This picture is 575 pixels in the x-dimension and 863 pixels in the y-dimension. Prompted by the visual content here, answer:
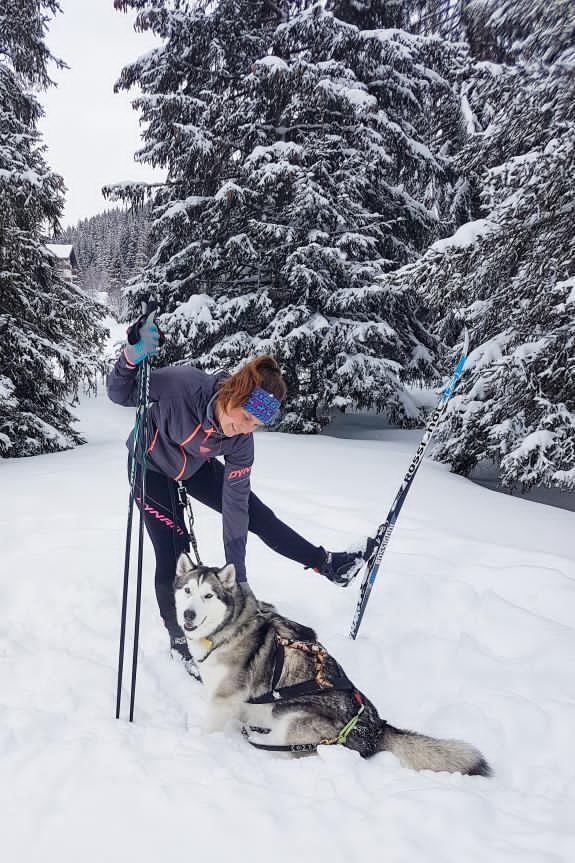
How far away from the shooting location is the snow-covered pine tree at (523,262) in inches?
214

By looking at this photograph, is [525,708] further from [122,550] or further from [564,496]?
[564,496]

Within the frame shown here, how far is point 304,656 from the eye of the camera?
286 centimetres

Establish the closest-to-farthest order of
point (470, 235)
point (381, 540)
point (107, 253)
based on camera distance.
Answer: point (381, 540)
point (470, 235)
point (107, 253)

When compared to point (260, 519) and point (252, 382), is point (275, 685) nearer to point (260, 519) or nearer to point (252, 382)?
point (260, 519)

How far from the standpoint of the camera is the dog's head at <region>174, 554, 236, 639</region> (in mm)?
2857

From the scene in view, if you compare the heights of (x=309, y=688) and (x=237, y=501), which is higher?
(x=237, y=501)

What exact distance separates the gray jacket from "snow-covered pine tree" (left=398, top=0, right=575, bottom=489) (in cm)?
474

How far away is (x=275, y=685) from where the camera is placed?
283 centimetres

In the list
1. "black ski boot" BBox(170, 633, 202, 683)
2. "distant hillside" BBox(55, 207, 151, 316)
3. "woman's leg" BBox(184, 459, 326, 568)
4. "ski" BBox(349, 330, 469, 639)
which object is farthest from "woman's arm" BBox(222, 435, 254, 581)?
"distant hillside" BBox(55, 207, 151, 316)

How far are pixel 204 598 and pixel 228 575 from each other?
0.19 meters

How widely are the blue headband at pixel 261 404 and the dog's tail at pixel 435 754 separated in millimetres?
1851

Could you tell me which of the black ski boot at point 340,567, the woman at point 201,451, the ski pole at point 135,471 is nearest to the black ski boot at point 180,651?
the woman at point 201,451

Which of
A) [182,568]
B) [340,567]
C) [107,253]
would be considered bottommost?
[340,567]

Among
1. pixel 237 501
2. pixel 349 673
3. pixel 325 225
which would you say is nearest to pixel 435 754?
pixel 349 673
